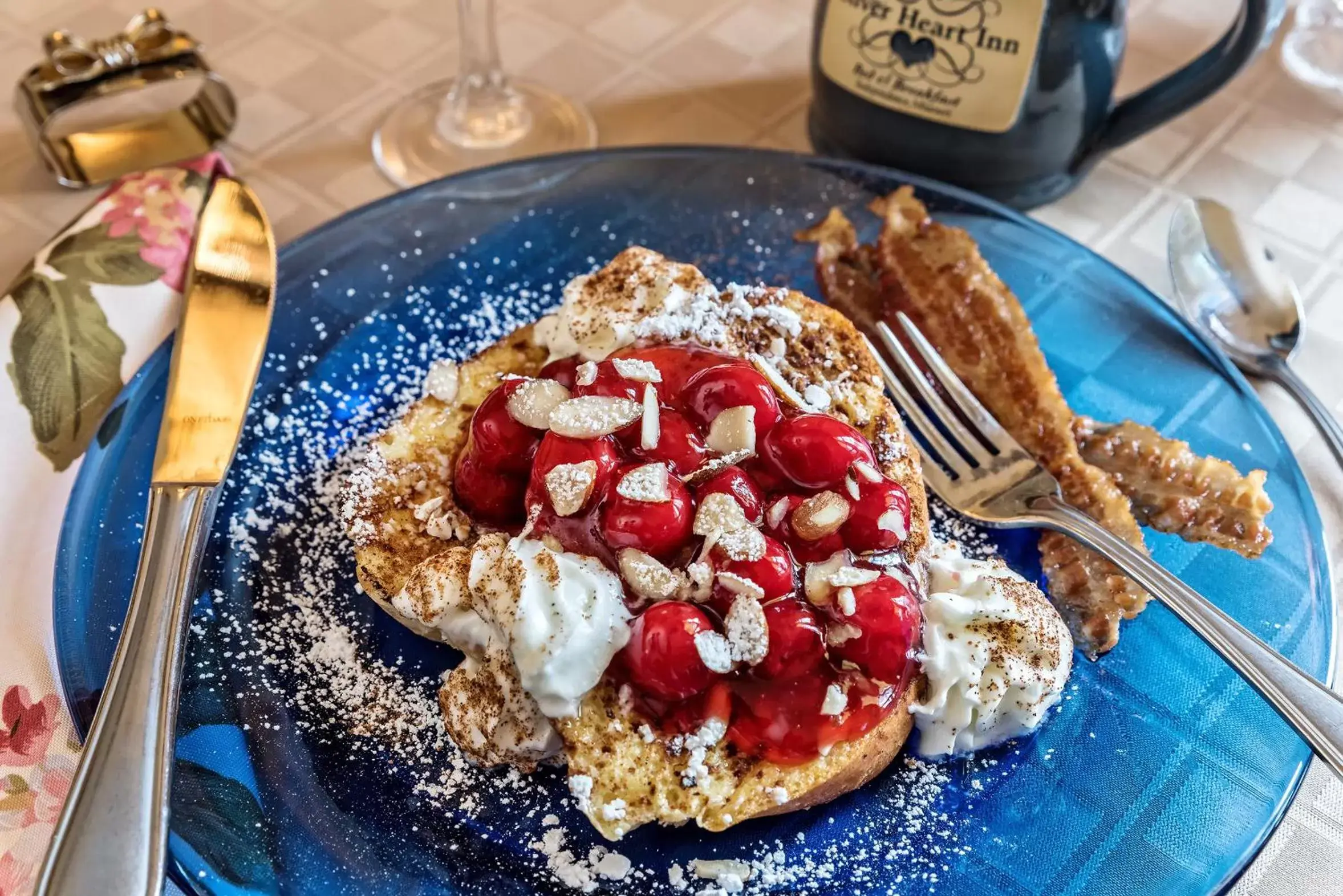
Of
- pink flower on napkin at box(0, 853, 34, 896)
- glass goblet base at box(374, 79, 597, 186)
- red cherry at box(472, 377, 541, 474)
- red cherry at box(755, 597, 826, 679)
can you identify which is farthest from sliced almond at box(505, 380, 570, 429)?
glass goblet base at box(374, 79, 597, 186)

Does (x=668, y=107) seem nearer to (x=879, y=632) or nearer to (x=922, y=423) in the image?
(x=922, y=423)

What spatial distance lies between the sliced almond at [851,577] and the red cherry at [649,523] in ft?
0.52

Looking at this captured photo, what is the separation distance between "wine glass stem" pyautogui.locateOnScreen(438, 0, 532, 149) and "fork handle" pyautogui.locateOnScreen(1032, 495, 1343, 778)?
123 centimetres

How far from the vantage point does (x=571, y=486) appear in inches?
48.4

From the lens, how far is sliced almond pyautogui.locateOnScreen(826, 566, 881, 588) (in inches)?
47.6

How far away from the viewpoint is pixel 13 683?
131 centimetres

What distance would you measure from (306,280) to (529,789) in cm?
82

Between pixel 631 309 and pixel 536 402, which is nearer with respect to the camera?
pixel 536 402

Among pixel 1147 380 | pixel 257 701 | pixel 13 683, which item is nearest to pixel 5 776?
pixel 13 683

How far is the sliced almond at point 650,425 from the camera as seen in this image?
50.5 inches

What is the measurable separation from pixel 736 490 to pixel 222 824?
621 millimetres

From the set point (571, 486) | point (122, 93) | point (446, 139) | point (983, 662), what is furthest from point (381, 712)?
point (122, 93)

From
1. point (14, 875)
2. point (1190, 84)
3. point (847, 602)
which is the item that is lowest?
point (14, 875)

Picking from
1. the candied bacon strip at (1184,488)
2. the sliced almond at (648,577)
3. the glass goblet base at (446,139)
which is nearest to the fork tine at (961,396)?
the candied bacon strip at (1184,488)
